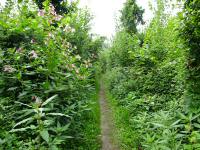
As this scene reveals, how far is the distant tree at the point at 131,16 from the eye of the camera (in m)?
23.9

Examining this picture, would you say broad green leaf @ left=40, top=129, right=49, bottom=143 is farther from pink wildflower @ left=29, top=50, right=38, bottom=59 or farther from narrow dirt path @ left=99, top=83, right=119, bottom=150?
narrow dirt path @ left=99, top=83, right=119, bottom=150

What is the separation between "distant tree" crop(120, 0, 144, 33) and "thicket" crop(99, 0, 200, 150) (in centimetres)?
854

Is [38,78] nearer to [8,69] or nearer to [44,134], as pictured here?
[8,69]

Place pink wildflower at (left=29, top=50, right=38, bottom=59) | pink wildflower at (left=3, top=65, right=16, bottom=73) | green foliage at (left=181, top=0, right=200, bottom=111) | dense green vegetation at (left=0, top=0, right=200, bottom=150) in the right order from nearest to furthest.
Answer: dense green vegetation at (left=0, top=0, right=200, bottom=150) → green foliage at (left=181, top=0, right=200, bottom=111) → pink wildflower at (left=3, top=65, right=16, bottom=73) → pink wildflower at (left=29, top=50, right=38, bottom=59)

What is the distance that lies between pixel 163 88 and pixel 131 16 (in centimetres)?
1627

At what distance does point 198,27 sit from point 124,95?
727 cm

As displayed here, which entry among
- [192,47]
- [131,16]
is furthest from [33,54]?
[131,16]

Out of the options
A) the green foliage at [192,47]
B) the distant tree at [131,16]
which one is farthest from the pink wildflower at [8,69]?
the distant tree at [131,16]

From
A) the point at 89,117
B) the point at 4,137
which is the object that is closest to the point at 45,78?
the point at 4,137

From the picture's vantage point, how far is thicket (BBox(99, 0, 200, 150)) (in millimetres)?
4344

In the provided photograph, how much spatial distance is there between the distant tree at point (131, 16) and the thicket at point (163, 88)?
336 inches

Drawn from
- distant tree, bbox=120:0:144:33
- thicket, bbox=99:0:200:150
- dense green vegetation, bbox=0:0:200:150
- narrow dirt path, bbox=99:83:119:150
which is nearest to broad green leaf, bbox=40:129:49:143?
dense green vegetation, bbox=0:0:200:150

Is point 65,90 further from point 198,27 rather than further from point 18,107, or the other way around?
point 198,27

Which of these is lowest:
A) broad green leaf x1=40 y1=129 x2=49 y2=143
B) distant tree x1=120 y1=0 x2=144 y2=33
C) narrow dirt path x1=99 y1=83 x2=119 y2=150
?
narrow dirt path x1=99 y1=83 x2=119 y2=150
